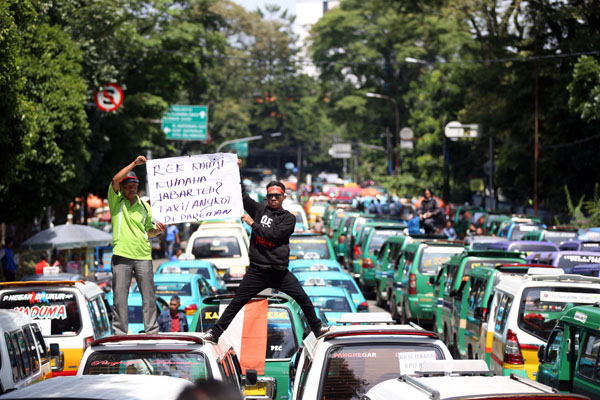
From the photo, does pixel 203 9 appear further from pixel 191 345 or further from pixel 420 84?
pixel 191 345

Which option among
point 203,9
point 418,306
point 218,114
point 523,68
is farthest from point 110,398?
point 218,114

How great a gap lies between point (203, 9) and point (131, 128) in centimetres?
2234

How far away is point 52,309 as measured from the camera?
41.7 feet

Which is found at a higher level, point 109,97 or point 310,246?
point 109,97

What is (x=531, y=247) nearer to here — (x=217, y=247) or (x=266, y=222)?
(x=217, y=247)

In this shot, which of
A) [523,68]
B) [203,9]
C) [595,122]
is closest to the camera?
[595,122]

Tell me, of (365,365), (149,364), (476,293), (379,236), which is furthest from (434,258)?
(149,364)

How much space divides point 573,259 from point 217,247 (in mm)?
10940

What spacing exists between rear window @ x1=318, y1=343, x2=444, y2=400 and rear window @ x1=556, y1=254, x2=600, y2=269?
10722mm

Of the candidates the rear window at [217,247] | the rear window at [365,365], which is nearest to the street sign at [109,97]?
the rear window at [217,247]

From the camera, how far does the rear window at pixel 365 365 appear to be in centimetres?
720

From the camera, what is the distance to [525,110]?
4216 centimetres

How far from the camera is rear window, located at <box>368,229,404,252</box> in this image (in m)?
28.9

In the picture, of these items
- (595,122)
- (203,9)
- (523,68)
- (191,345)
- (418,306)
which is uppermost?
(203,9)
